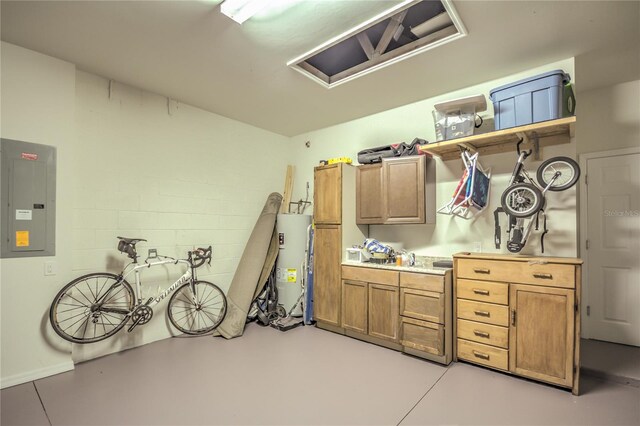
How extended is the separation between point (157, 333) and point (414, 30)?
4182mm

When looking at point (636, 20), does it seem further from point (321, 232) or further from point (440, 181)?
point (321, 232)

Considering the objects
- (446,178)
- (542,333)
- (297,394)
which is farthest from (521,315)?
(297,394)

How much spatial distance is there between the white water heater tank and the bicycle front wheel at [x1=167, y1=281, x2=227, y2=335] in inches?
33.2

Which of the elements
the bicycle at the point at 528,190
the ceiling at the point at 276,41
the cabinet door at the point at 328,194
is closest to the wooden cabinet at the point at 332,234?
the cabinet door at the point at 328,194

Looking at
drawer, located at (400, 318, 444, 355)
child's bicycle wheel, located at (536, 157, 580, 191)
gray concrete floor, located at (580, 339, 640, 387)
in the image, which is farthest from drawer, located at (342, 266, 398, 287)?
gray concrete floor, located at (580, 339, 640, 387)

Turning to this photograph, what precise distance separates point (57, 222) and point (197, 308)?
1.76 m

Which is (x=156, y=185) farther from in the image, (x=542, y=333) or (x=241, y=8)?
(x=542, y=333)

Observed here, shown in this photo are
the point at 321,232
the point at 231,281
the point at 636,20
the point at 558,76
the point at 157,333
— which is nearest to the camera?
the point at 636,20

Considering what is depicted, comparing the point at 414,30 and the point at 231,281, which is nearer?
the point at 414,30

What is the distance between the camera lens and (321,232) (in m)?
4.12

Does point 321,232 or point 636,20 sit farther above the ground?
point 636,20

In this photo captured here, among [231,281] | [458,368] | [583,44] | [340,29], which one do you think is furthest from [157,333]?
[583,44]

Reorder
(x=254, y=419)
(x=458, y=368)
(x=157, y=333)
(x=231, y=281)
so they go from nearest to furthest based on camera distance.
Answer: (x=254, y=419), (x=458, y=368), (x=157, y=333), (x=231, y=281)

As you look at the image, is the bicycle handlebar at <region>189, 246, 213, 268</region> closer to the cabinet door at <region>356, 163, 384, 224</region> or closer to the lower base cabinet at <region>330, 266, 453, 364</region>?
the lower base cabinet at <region>330, 266, 453, 364</region>
